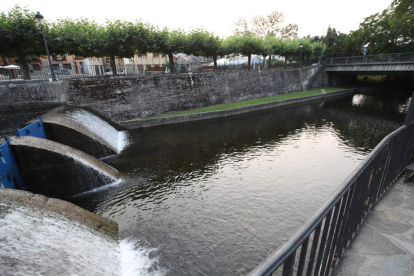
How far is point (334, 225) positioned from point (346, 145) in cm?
1111

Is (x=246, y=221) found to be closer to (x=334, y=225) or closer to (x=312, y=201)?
(x=312, y=201)

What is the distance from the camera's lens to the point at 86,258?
4031 mm

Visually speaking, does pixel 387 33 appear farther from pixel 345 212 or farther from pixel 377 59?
pixel 345 212

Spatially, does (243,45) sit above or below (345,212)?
above

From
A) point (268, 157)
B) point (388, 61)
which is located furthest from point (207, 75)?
point (388, 61)

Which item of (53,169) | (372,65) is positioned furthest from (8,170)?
(372,65)

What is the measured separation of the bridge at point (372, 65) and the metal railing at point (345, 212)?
917 inches

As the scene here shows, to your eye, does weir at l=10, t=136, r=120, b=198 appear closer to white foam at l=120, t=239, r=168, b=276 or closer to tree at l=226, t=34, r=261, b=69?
white foam at l=120, t=239, r=168, b=276

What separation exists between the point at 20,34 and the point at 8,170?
39.3 ft

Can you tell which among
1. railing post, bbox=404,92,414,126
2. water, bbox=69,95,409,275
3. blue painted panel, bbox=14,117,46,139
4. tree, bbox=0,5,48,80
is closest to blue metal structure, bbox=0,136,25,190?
blue painted panel, bbox=14,117,46,139

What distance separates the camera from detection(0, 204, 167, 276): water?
336 cm

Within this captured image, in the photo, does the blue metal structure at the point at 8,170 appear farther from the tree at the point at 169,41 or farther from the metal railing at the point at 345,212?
the tree at the point at 169,41

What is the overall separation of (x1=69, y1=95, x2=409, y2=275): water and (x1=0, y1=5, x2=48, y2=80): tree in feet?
29.4

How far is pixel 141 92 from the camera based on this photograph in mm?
17469
